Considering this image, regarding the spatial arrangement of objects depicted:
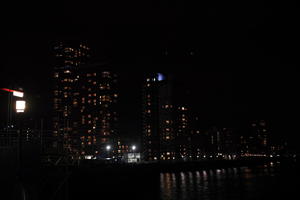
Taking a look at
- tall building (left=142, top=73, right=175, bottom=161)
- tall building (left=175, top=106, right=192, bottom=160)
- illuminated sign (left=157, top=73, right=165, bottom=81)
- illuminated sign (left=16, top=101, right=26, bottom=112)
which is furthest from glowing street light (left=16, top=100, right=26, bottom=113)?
illuminated sign (left=157, top=73, right=165, bottom=81)

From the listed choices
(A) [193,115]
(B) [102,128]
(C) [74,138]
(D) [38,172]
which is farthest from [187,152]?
(D) [38,172]

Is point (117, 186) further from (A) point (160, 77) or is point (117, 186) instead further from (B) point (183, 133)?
(A) point (160, 77)

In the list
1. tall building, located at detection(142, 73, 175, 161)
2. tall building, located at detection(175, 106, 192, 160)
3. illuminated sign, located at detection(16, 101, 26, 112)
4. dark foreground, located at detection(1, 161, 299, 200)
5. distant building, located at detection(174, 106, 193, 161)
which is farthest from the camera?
tall building, located at detection(175, 106, 192, 160)

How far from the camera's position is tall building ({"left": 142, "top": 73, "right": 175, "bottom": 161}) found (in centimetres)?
16538

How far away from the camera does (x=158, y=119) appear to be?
17375 centimetres

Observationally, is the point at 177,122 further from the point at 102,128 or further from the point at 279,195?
the point at 279,195

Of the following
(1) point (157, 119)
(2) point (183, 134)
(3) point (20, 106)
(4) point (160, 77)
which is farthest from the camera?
(4) point (160, 77)

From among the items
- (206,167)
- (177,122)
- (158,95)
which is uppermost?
(158,95)

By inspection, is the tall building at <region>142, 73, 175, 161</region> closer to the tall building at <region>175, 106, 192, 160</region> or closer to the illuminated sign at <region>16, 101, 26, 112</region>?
the tall building at <region>175, 106, 192, 160</region>

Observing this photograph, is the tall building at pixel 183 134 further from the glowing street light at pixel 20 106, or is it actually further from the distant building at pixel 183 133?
the glowing street light at pixel 20 106

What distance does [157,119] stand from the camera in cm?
17388

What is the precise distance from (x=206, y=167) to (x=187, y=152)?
149 ft

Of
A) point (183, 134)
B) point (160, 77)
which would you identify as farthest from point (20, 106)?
point (160, 77)

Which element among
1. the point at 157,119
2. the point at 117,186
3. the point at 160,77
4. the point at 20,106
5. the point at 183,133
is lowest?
the point at 117,186
